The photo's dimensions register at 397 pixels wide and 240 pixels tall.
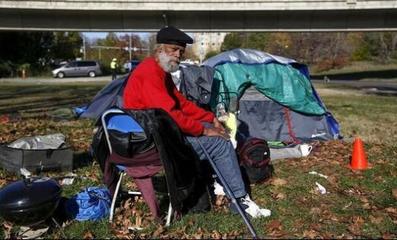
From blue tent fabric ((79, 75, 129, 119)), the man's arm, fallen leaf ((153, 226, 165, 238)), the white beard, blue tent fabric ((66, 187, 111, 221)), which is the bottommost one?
blue tent fabric ((79, 75, 129, 119))

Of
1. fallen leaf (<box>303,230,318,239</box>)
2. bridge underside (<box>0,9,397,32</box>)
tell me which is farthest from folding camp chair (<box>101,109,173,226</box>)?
bridge underside (<box>0,9,397,32</box>)

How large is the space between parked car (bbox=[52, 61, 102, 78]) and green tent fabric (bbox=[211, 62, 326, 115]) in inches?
1510

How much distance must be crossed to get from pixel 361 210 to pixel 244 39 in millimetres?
60995

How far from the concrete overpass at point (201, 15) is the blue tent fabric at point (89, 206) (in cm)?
2611

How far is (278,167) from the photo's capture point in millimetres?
6719

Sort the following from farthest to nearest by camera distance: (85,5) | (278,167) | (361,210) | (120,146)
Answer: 1. (85,5)
2. (278,167)
3. (361,210)
4. (120,146)

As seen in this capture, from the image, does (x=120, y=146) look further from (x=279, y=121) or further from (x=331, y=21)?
(x=331, y=21)

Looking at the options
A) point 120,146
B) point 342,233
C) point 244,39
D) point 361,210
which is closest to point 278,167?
point 361,210

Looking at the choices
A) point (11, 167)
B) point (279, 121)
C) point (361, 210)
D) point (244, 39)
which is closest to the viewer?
point (361, 210)

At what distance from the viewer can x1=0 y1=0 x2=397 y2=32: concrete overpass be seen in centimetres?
2950

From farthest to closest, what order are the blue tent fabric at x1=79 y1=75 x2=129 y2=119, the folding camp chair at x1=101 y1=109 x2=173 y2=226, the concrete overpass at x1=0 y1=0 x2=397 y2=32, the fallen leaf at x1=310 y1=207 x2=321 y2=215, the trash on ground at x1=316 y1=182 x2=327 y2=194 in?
the concrete overpass at x1=0 y1=0 x2=397 y2=32 < the blue tent fabric at x1=79 y1=75 x2=129 y2=119 < the trash on ground at x1=316 y1=182 x2=327 y2=194 < the fallen leaf at x1=310 y1=207 x2=321 y2=215 < the folding camp chair at x1=101 y1=109 x2=173 y2=226

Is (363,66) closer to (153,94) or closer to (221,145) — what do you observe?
(221,145)

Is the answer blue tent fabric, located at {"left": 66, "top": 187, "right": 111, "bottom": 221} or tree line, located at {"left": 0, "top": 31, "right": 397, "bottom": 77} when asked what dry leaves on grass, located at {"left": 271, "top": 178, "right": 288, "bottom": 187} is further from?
tree line, located at {"left": 0, "top": 31, "right": 397, "bottom": 77}

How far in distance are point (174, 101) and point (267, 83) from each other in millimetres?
4461
